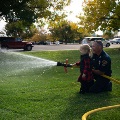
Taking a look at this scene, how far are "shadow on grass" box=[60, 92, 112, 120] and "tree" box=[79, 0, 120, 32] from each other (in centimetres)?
1858

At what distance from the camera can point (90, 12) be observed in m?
25.6

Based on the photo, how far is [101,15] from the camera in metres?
25.4

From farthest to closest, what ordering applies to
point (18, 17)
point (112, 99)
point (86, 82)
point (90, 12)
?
point (90, 12) < point (18, 17) < point (86, 82) < point (112, 99)

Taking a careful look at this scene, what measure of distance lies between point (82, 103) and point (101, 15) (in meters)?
20.4

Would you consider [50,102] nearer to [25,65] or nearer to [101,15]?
[25,65]

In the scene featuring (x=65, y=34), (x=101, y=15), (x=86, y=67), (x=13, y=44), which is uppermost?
(x=101, y=15)

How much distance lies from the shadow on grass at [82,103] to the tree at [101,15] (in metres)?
18.6

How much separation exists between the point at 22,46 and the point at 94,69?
24.8m

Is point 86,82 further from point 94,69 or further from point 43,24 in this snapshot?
point 43,24

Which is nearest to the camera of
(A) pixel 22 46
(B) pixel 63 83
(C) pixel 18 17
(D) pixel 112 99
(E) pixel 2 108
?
(E) pixel 2 108

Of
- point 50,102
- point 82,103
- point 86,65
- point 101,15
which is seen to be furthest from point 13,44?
point 82,103

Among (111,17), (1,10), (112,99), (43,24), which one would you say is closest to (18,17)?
(1,10)

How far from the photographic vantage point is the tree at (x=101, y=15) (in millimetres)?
24250

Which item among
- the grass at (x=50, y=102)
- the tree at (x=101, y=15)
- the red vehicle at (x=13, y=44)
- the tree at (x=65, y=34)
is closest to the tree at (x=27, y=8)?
the tree at (x=101, y=15)
